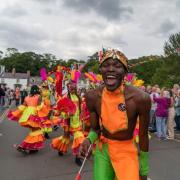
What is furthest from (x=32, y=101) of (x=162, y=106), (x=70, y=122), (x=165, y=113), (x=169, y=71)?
(x=169, y=71)

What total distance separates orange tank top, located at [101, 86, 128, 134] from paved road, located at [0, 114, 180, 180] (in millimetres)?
3139

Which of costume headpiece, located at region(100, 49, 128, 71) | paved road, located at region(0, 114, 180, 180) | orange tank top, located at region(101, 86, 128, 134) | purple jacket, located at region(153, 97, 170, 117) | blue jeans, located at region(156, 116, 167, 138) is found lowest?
paved road, located at region(0, 114, 180, 180)

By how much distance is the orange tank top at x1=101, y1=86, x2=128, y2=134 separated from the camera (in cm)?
385

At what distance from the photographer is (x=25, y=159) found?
8.68 meters

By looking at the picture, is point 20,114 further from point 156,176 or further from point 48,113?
point 156,176

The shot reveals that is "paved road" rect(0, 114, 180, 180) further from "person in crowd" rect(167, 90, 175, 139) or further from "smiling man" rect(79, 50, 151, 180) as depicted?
"smiling man" rect(79, 50, 151, 180)

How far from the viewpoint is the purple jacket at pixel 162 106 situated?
1208cm

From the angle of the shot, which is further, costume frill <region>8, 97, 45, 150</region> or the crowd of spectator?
the crowd of spectator

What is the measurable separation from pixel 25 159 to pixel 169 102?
5.28 m

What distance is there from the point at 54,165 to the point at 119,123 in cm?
440

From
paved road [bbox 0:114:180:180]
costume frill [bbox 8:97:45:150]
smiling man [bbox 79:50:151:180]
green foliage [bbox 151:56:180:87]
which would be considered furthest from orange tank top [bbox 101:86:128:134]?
green foliage [bbox 151:56:180:87]

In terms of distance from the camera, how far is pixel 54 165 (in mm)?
7988

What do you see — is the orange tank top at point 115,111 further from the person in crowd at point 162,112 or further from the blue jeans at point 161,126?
the blue jeans at point 161,126

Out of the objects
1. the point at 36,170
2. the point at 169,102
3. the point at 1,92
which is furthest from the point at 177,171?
the point at 1,92
